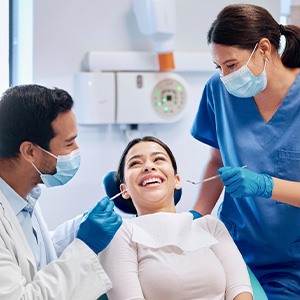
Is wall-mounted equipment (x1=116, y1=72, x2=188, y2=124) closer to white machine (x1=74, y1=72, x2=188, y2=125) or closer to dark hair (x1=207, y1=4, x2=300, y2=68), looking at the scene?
white machine (x1=74, y1=72, x2=188, y2=125)

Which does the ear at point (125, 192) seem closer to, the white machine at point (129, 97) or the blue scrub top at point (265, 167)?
the blue scrub top at point (265, 167)

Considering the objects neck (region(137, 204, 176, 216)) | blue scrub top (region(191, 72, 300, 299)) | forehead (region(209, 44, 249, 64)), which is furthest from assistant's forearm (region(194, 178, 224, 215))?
forehead (region(209, 44, 249, 64))

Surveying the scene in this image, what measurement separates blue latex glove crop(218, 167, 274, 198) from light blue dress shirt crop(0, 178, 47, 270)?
0.57m

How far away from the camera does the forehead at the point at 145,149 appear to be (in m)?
2.04

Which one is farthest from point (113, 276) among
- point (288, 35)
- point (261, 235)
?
point (288, 35)

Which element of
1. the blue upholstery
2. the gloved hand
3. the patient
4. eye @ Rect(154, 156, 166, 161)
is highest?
eye @ Rect(154, 156, 166, 161)

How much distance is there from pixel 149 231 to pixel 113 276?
0.68 feet

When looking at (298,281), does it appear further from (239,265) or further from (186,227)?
(186,227)

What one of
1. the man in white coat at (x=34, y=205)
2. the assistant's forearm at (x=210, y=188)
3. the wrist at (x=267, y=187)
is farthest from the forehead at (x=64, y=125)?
the assistant's forearm at (x=210, y=188)

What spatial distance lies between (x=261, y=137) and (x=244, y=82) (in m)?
0.20

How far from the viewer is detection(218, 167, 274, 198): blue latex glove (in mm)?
1802

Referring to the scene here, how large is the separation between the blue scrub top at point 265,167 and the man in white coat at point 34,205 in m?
0.55

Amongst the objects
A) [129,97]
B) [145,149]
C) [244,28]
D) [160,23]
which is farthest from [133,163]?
[160,23]

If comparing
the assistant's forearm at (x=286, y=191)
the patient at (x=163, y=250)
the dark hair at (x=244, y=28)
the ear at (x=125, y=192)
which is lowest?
the patient at (x=163, y=250)
